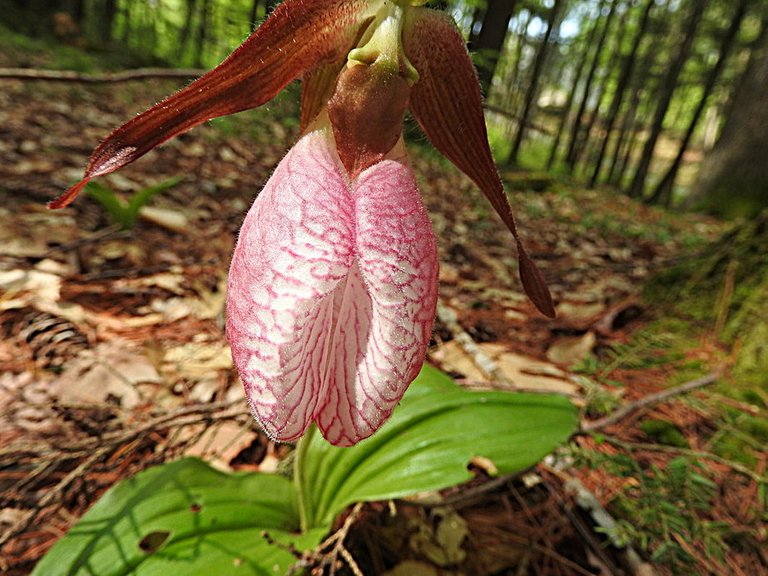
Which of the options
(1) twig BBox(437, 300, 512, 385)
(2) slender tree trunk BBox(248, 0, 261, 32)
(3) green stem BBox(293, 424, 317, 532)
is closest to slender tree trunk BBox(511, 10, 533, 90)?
(2) slender tree trunk BBox(248, 0, 261, 32)

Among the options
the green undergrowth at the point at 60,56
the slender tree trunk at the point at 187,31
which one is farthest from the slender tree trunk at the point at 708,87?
the slender tree trunk at the point at 187,31

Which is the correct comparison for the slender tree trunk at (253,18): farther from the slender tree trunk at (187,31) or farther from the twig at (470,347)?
the slender tree trunk at (187,31)

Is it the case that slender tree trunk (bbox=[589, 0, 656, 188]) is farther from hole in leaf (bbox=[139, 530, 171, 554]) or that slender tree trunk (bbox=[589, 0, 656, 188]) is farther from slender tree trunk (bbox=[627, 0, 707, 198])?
hole in leaf (bbox=[139, 530, 171, 554])

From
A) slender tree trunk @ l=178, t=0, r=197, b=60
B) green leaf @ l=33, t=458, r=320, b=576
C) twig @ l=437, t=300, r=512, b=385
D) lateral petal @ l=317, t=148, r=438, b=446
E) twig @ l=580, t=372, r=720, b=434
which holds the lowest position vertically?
green leaf @ l=33, t=458, r=320, b=576

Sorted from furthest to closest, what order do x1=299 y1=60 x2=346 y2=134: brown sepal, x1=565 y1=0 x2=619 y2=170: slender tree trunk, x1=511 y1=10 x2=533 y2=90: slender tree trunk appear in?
x1=565 y1=0 x2=619 y2=170: slender tree trunk
x1=511 y1=10 x2=533 y2=90: slender tree trunk
x1=299 y1=60 x2=346 y2=134: brown sepal

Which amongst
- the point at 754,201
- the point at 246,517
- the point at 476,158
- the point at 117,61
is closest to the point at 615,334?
the point at 476,158

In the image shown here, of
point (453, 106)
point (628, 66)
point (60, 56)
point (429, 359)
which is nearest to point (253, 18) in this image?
point (429, 359)
